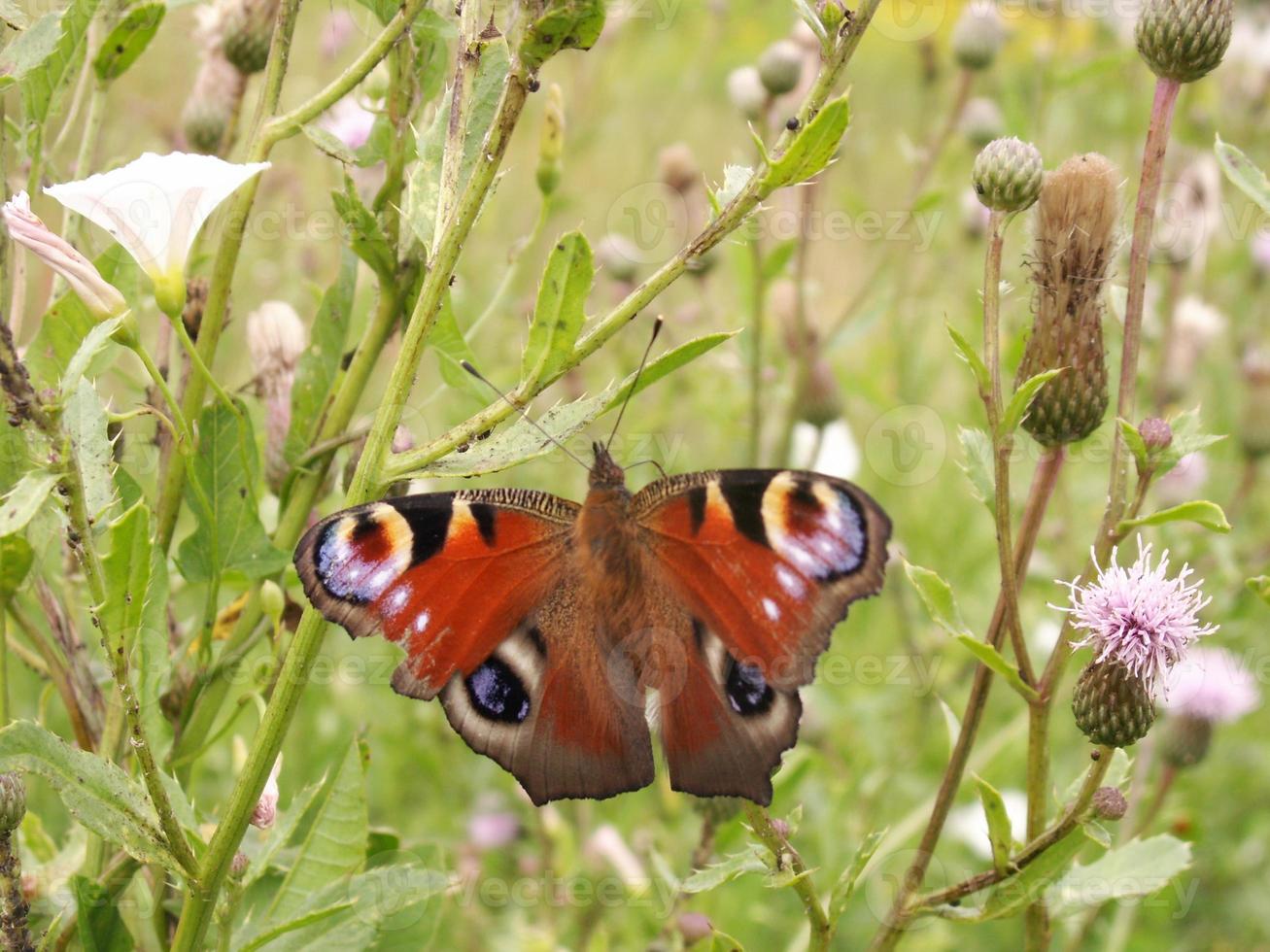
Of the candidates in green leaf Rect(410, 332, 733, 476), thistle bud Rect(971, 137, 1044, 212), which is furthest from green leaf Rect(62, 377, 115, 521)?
thistle bud Rect(971, 137, 1044, 212)

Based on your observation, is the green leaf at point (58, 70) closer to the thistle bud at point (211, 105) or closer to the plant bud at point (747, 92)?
the thistle bud at point (211, 105)

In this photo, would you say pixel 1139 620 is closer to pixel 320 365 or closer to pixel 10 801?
pixel 320 365

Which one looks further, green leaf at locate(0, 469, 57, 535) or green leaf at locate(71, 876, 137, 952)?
green leaf at locate(71, 876, 137, 952)

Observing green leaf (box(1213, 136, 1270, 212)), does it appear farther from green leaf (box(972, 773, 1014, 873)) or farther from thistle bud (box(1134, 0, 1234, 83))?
green leaf (box(972, 773, 1014, 873))

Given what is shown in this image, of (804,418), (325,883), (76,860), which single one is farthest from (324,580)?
(804,418)

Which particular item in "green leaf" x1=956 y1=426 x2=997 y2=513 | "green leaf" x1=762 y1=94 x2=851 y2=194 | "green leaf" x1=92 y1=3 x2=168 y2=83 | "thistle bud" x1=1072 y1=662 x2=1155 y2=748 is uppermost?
"green leaf" x1=762 y1=94 x2=851 y2=194

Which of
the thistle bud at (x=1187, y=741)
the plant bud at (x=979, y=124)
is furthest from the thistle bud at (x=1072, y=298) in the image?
the plant bud at (x=979, y=124)

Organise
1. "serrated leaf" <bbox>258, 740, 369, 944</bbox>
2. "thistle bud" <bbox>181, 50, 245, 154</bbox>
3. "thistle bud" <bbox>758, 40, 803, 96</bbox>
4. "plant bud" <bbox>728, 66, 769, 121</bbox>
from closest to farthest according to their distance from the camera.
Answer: "serrated leaf" <bbox>258, 740, 369, 944</bbox> < "thistle bud" <bbox>181, 50, 245, 154</bbox> < "thistle bud" <bbox>758, 40, 803, 96</bbox> < "plant bud" <bbox>728, 66, 769, 121</bbox>
